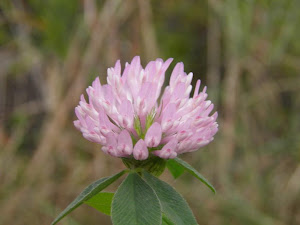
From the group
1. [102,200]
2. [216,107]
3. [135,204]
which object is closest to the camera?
[135,204]

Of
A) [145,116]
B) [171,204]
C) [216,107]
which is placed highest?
[216,107]

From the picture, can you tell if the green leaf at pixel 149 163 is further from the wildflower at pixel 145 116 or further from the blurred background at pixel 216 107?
the blurred background at pixel 216 107

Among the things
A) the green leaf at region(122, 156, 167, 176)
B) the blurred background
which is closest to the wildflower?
the green leaf at region(122, 156, 167, 176)

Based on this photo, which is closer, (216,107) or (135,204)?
(135,204)

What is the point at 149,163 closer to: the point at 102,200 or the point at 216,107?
the point at 102,200

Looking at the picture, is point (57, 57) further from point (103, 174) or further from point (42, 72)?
point (103, 174)

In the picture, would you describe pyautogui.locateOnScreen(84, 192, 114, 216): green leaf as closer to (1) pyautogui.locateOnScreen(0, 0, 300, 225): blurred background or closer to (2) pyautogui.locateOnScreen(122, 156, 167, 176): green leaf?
(2) pyautogui.locateOnScreen(122, 156, 167, 176): green leaf

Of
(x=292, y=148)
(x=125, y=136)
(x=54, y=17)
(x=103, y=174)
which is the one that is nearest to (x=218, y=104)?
(x=292, y=148)

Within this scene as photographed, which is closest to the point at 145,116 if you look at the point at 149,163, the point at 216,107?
the point at 149,163
